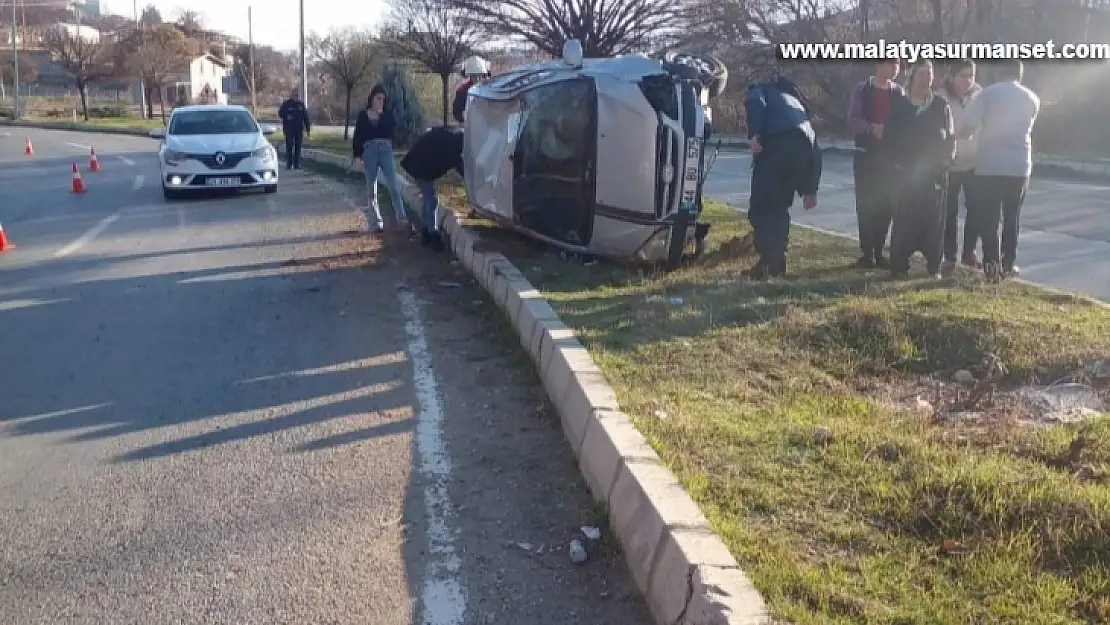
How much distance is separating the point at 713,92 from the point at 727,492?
5.89 metres

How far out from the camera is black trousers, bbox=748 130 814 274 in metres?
8.25

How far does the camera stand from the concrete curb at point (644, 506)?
A: 3.15 meters

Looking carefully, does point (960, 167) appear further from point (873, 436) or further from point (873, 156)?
point (873, 436)

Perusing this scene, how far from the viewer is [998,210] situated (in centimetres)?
849

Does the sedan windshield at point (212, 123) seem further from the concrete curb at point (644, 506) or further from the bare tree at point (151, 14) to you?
the bare tree at point (151, 14)

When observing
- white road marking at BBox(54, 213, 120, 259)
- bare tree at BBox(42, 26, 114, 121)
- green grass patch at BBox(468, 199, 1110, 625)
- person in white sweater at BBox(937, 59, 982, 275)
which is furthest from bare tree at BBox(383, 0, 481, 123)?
bare tree at BBox(42, 26, 114, 121)

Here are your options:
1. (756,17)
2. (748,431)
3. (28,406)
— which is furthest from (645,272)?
(756,17)

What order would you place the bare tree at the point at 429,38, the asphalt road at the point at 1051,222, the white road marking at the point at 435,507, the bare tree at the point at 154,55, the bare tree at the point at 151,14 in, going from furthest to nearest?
the bare tree at the point at 151,14, the bare tree at the point at 154,55, the bare tree at the point at 429,38, the asphalt road at the point at 1051,222, the white road marking at the point at 435,507

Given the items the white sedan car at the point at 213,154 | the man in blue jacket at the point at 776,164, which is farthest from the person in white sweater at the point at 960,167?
the white sedan car at the point at 213,154

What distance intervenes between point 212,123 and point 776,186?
1187 centimetres

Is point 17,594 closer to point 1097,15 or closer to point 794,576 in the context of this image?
point 794,576

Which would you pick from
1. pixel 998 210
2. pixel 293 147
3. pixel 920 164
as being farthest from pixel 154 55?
pixel 998 210

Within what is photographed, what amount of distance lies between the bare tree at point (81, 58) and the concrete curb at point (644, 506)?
58.8 meters

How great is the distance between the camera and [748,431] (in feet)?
15.4
